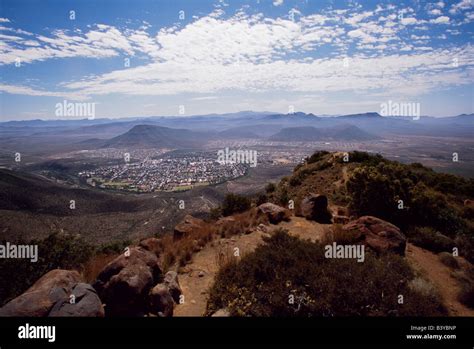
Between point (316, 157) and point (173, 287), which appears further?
point (316, 157)

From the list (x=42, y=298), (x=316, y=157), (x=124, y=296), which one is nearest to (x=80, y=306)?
(x=42, y=298)

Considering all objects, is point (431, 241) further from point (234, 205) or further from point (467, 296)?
point (234, 205)

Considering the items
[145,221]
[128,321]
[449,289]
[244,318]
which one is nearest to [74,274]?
[128,321]

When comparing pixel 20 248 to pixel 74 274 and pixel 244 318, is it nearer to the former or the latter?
pixel 74 274

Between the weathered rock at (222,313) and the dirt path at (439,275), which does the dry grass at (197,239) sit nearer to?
the weathered rock at (222,313)

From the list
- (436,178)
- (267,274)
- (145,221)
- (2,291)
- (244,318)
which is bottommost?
(145,221)

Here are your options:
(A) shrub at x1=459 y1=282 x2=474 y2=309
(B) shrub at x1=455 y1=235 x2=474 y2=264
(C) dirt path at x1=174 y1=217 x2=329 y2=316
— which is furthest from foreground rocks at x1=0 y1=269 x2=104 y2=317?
(B) shrub at x1=455 y1=235 x2=474 y2=264
